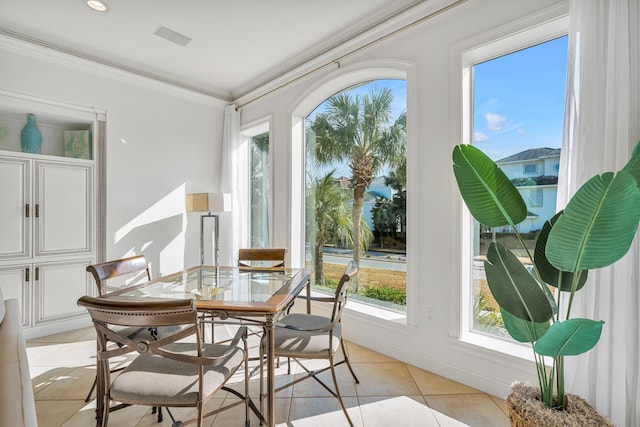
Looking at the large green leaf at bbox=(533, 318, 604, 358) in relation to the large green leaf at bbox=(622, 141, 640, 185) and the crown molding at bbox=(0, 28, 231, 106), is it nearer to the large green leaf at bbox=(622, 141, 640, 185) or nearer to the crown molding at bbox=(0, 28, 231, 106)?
the large green leaf at bbox=(622, 141, 640, 185)

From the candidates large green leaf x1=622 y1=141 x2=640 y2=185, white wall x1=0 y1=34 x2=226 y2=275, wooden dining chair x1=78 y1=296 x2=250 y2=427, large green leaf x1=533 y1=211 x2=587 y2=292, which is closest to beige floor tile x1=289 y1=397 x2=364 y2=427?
wooden dining chair x1=78 y1=296 x2=250 y2=427

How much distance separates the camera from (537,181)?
214 centimetres

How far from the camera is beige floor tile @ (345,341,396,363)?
8.75ft

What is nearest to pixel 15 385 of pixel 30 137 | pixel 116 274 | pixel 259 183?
pixel 116 274

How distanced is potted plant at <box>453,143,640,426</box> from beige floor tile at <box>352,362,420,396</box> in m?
0.84

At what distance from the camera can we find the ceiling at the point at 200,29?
8.61 feet

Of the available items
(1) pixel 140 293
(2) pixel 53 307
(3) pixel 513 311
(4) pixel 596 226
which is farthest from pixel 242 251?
(4) pixel 596 226

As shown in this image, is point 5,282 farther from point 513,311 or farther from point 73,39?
point 513,311

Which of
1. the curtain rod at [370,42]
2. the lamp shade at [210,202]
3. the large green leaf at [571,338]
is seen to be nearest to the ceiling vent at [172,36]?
the curtain rod at [370,42]

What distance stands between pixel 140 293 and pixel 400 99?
2664mm

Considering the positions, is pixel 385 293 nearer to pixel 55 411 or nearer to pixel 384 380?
pixel 384 380

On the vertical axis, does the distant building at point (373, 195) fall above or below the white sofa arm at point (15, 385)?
above

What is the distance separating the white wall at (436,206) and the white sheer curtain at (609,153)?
1.44ft

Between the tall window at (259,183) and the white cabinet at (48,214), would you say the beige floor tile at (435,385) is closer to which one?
the tall window at (259,183)
